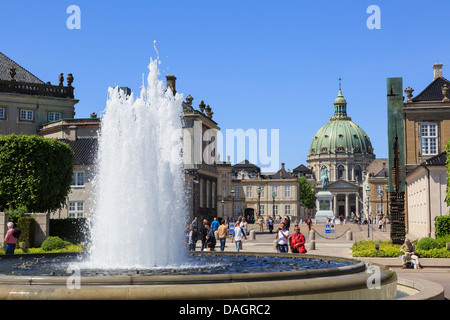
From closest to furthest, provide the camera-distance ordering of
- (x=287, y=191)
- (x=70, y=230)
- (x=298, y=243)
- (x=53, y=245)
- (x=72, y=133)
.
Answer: (x=298, y=243) < (x=53, y=245) < (x=70, y=230) < (x=72, y=133) < (x=287, y=191)

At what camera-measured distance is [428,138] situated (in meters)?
55.4

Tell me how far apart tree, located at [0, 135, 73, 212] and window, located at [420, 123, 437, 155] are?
33787 mm

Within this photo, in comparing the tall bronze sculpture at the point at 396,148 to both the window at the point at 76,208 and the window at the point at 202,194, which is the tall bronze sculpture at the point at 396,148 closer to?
the window at the point at 76,208

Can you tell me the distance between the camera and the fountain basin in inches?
356

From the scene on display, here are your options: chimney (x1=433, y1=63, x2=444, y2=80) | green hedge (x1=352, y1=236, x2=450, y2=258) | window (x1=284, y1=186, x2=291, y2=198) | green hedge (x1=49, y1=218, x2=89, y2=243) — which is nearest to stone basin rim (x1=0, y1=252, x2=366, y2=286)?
green hedge (x1=352, y1=236, x2=450, y2=258)

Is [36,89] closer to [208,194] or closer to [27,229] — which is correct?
[208,194]

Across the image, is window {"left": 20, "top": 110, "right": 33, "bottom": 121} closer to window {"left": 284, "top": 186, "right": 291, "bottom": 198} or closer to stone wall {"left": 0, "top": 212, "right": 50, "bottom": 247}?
stone wall {"left": 0, "top": 212, "right": 50, "bottom": 247}

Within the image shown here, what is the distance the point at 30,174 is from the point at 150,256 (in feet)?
83.2

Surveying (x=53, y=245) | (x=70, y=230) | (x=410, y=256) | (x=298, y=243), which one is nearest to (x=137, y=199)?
(x=298, y=243)

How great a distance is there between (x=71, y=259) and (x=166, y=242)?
13.4ft

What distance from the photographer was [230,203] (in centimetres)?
11938

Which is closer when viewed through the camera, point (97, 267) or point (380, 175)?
point (97, 267)
